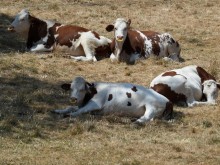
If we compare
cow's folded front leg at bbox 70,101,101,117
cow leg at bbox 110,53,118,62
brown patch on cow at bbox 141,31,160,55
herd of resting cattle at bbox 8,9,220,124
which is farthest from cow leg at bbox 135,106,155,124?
brown patch on cow at bbox 141,31,160,55

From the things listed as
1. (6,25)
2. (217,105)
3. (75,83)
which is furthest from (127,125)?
(6,25)

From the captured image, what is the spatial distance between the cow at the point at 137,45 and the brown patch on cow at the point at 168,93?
3909 mm

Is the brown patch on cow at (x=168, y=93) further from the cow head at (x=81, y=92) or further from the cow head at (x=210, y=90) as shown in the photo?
the cow head at (x=81, y=92)

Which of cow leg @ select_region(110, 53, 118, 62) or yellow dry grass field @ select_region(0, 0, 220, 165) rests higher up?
yellow dry grass field @ select_region(0, 0, 220, 165)

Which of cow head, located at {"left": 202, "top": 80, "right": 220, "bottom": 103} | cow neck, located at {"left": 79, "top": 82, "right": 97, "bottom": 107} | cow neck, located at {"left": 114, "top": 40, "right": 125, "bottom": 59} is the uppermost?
cow neck, located at {"left": 79, "top": 82, "right": 97, "bottom": 107}

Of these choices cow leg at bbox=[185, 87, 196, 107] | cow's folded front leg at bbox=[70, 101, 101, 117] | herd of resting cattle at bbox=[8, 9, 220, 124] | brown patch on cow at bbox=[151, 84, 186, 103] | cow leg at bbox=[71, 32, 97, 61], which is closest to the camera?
cow's folded front leg at bbox=[70, 101, 101, 117]

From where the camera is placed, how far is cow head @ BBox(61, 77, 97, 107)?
34.9ft

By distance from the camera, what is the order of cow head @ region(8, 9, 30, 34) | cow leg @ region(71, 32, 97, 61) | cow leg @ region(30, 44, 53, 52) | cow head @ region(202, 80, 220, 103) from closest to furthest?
cow head @ region(202, 80, 220, 103), cow leg @ region(71, 32, 97, 61), cow leg @ region(30, 44, 53, 52), cow head @ region(8, 9, 30, 34)

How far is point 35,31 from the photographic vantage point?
54.5 feet

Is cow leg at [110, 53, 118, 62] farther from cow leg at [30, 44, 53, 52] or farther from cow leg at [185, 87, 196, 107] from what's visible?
cow leg at [185, 87, 196, 107]

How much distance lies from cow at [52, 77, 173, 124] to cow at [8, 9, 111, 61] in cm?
492

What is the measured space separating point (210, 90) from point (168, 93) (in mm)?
919

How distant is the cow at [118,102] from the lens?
1059cm

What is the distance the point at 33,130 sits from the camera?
31.6 ft
